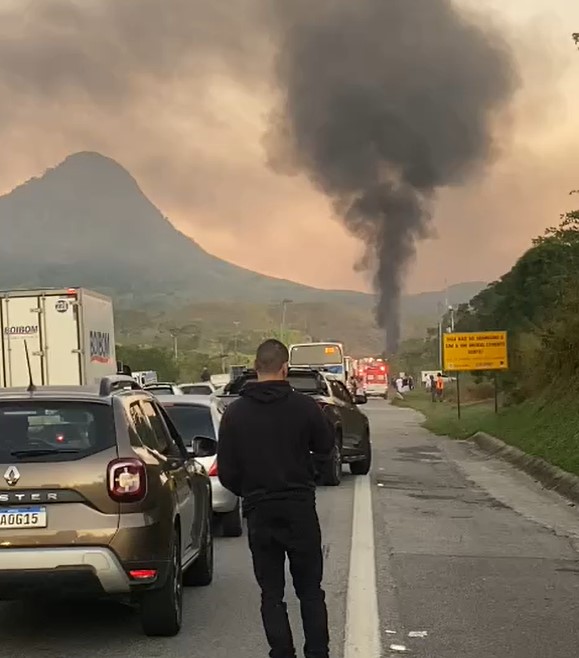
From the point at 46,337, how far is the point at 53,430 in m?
13.7

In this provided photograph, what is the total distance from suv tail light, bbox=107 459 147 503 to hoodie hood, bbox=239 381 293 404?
126cm

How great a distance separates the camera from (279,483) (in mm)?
5375

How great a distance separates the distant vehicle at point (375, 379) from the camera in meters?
77.5

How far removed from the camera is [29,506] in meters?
6.33

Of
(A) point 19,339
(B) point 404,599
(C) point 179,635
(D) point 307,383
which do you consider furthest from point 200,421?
(A) point 19,339

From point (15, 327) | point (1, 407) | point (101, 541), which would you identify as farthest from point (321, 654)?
point (15, 327)

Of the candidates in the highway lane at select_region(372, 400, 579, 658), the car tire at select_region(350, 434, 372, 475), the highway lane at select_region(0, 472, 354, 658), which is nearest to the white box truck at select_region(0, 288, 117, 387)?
the car tire at select_region(350, 434, 372, 475)

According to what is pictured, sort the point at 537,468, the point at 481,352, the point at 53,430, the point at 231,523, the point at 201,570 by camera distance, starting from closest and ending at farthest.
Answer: the point at 53,430 < the point at 201,570 < the point at 231,523 < the point at 537,468 < the point at 481,352

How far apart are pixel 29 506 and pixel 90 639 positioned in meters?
1.13

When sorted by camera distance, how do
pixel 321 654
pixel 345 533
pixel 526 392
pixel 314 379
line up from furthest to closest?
pixel 526 392 < pixel 314 379 < pixel 345 533 < pixel 321 654

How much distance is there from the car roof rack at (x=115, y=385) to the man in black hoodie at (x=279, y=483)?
1670 mm

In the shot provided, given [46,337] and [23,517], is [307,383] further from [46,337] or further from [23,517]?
[23,517]

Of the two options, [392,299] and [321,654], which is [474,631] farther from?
[392,299]

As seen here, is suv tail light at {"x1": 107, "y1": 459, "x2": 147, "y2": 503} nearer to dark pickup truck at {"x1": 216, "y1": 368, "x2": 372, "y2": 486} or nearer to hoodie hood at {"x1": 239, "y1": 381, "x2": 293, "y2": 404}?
hoodie hood at {"x1": 239, "y1": 381, "x2": 293, "y2": 404}
